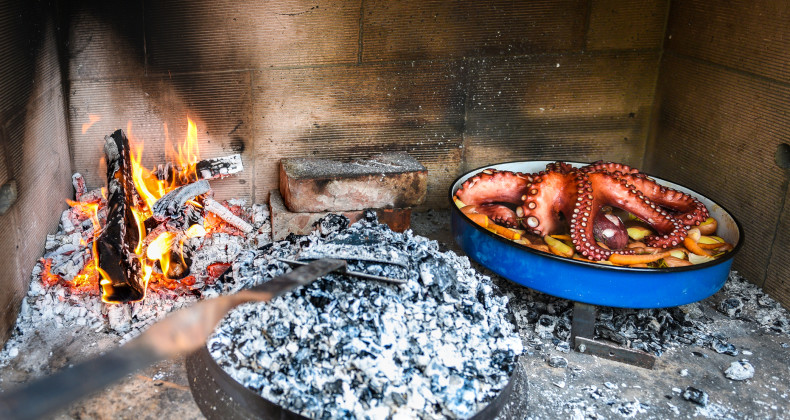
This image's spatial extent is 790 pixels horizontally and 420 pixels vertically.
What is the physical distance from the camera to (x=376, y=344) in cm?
280

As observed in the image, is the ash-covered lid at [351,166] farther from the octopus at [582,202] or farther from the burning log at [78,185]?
the burning log at [78,185]

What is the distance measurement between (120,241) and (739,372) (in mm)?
3639

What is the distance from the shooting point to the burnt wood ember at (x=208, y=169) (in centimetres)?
494

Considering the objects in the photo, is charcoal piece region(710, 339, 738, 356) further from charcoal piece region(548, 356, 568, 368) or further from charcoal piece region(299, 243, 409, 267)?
charcoal piece region(299, 243, 409, 267)

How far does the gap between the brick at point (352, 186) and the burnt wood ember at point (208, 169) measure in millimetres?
476

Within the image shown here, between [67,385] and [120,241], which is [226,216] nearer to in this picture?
[120,241]

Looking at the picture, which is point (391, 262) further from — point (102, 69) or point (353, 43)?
point (102, 69)

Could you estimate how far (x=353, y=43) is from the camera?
16.3 ft

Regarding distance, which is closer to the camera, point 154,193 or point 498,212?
point 498,212

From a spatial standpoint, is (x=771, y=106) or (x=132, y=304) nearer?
(x=132, y=304)

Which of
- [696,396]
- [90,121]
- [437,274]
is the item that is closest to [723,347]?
[696,396]

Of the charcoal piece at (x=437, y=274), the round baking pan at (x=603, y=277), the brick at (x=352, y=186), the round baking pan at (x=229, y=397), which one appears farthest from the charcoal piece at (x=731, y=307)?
the brick at (x=352, y=186)

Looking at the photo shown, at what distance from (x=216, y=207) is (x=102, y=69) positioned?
133 centimetres

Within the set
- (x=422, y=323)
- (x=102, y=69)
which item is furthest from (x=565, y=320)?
(x=102, y=69)
